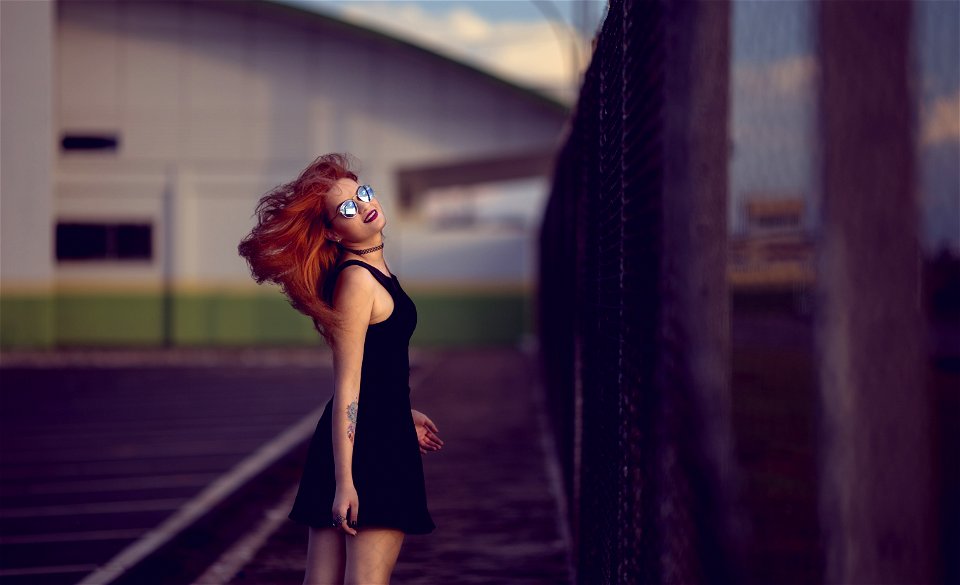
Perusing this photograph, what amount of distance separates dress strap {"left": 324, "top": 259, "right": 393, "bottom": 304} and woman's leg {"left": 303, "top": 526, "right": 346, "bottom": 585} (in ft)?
2.23

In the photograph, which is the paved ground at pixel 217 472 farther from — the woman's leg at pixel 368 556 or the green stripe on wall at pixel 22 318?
the green stripe on wall at pixel 22 318

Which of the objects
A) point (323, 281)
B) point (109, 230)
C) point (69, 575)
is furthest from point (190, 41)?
point (323, 281)

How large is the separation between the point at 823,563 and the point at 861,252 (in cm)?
38

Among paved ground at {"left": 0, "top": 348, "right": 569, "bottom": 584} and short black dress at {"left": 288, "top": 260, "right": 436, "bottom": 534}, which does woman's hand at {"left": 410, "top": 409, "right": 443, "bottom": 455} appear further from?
paved ground at {"left": 0, "top": 348, "right": 569, "bottom": 584}

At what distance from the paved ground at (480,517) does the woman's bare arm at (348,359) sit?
2696 millimetres

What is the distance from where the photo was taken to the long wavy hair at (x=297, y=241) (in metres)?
3.55

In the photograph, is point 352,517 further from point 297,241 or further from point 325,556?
point 297,241

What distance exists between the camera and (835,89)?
132 centimetres

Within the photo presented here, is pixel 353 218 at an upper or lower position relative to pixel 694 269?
upper

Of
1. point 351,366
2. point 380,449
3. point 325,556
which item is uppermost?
point 351,366

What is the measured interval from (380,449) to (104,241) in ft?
90.0

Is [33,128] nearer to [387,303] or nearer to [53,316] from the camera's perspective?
[53,316]

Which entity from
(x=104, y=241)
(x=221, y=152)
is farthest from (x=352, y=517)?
(x=104, y=241)

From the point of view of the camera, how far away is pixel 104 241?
96.8ft
